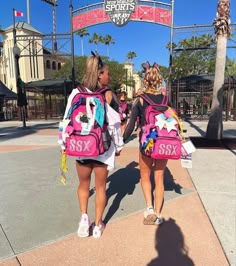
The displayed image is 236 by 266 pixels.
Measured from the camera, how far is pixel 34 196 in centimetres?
399

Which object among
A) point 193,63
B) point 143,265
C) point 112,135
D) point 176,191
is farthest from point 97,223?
point 193,63

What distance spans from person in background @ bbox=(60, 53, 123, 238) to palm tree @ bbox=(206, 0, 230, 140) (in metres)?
7.48

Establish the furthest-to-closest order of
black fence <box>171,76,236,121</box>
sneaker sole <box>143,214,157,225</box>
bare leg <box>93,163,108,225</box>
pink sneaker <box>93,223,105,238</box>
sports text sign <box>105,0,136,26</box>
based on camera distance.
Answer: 1. black fence <box>171,76,236,121</box>
2. sports text sign <box>105,0,136,26</box>
3. sneaker sole <box>143,214,157,225</box>
4. pink sneaker <box>93,223,105,238</box>
5. bare leg <box>93,163,108,225</box>

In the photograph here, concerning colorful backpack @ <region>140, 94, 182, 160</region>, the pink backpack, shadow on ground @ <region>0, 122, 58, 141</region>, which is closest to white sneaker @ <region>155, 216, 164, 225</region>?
colorful backpack @ <region>140, 94, 182, 160</region>

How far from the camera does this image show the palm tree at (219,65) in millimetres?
9391

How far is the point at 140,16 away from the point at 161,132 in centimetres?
1361

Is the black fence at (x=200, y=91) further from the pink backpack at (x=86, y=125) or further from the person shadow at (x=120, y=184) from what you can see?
the pink backpack at (x=86, y=125)

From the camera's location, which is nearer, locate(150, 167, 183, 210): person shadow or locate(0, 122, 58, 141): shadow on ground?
locate(150, 167, 183, 210): person shadow

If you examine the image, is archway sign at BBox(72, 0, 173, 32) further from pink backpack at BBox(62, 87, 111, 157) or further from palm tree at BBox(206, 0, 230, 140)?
pink backpack at BBox(62, 87, 111, 157)

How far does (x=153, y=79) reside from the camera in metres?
2.95

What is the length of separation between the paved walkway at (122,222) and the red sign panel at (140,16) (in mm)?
11737

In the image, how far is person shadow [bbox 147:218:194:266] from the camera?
243cm

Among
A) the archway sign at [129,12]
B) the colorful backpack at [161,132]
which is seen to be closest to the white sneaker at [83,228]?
the colorful backpack at [161,132]

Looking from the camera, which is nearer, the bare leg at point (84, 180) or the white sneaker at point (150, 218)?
the bare leg at point (84, 180)
